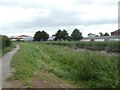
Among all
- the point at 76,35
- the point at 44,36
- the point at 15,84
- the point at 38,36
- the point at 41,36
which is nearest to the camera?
the point at 15,84

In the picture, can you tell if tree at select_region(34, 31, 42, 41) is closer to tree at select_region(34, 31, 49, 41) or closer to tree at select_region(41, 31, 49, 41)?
tree at select_region(34, 31, 49, 41)

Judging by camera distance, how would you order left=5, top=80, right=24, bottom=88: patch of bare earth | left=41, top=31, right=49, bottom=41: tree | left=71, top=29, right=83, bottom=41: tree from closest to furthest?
left=5, top=80, right=24, bottom=88: patch of bare earth, left=71, top=29, right=83, bottom=41: tree, left=41, top=31, right=49, bottom=41: tree

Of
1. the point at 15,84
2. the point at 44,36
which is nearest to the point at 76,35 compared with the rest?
the point at 44,36

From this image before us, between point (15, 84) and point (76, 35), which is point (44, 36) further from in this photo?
point (15, 84)

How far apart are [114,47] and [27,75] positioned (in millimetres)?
45940

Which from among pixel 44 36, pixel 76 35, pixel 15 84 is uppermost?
pixel 76 35

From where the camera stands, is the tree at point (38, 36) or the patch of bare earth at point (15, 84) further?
the tree at point (38, 36)

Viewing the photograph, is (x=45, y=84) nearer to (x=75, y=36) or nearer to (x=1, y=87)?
(x=1, y=87)

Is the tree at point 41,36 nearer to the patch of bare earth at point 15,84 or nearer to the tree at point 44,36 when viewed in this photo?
the tree at point 44,36

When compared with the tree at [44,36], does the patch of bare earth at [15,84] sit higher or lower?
lower

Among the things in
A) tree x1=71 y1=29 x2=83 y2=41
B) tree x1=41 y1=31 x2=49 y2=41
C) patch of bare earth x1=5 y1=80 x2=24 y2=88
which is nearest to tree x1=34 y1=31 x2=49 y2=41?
tree x1=41 y1=31 x2=49 y2=41

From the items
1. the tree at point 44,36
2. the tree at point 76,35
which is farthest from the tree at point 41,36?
the tree at point 76,35

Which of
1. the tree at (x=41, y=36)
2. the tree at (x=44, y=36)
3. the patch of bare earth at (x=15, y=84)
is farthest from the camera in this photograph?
the tree at (x=44, y=36)

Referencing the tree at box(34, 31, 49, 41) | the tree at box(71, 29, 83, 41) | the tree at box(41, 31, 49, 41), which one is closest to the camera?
the tree at box(34, 31, 49, 41)
